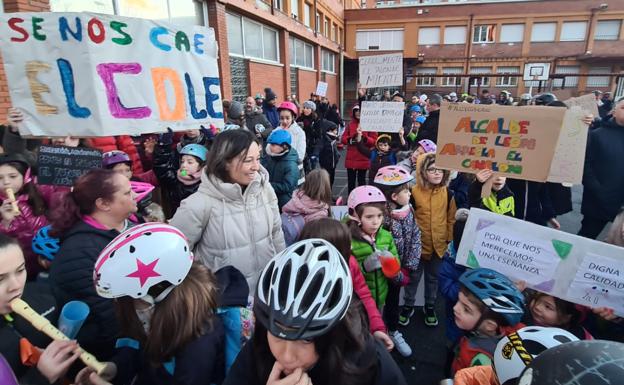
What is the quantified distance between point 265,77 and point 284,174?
407 inches

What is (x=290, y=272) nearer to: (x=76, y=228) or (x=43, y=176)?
(x=76, y=228)

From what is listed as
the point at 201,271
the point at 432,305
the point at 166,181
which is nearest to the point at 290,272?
the point at 201,271

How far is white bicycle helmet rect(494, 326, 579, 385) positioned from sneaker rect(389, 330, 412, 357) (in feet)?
5.63

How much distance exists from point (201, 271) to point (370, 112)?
455cm

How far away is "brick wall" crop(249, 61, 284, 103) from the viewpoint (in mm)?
12004

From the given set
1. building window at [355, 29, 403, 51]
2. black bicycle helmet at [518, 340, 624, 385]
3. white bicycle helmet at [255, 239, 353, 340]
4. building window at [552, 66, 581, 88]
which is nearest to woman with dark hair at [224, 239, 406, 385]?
white bicycle helmet at [255, 239, 353, 340]

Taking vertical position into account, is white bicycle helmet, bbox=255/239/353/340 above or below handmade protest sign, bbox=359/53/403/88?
below

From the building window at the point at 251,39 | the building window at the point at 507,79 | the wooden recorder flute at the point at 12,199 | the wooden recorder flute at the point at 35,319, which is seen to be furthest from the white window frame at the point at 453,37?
the wooden recorder flute at the point at 35,319

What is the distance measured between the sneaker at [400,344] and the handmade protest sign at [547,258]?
44.4 inches

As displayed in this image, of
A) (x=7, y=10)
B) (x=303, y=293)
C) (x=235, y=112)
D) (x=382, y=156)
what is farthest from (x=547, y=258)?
(x=7, y=10)

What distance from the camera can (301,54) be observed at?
18.7 metres

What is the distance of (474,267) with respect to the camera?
223 centimetres

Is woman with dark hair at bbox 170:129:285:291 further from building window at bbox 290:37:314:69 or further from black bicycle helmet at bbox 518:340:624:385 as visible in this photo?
building window at bbox 290:37:314:69

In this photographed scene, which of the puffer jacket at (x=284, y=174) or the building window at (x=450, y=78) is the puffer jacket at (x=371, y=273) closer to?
the puffer jacket at (x=284, y=174)
